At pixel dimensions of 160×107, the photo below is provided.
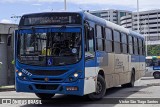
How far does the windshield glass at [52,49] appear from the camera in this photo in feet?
38.5

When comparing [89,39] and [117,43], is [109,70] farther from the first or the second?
[89,39]

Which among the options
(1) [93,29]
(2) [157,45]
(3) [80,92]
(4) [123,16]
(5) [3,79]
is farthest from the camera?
(4) [123,16]

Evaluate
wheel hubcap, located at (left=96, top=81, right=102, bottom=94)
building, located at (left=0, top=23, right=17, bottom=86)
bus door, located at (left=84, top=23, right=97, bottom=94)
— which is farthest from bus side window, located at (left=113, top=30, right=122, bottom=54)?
building, located at (left=0, top=23, right=17, bottom=86)

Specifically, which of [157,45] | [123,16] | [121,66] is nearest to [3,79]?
[121,66]

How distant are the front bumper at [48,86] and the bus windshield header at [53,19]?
1.93 m

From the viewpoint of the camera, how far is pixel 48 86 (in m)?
11.8

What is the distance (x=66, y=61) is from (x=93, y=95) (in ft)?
7.83

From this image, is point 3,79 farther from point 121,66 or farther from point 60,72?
point 60,72

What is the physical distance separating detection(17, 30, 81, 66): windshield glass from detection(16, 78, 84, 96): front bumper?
0.64 meters

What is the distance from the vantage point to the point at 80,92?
11.7 meters

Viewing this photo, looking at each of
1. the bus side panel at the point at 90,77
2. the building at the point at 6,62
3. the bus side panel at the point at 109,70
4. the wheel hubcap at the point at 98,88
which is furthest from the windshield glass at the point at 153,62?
the bus side panel at the point at 90,77

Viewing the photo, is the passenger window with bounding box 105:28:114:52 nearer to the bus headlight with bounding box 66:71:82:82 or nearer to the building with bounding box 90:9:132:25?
the bus headlight with bounding box 66:71:82:82

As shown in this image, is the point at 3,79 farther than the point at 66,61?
Yes

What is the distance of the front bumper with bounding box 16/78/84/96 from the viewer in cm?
1162
